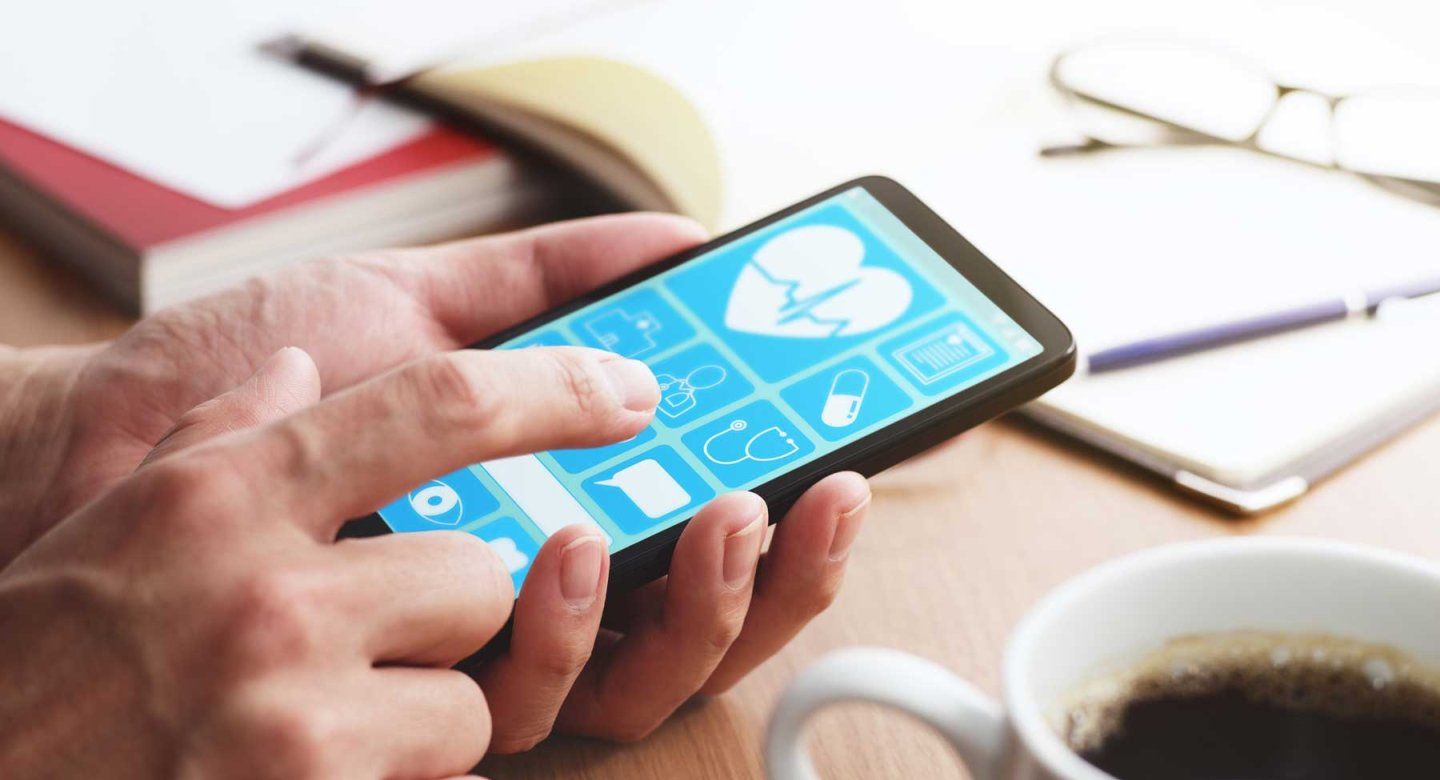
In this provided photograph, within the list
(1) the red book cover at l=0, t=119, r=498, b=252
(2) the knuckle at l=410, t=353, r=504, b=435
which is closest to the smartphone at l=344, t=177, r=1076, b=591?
(2) the knuckle at l=410, t=353, r=504, b=435

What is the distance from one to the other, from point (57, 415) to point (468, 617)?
283 millimetres

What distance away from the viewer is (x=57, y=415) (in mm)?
573

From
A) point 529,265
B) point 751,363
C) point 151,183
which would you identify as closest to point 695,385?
point 751,363

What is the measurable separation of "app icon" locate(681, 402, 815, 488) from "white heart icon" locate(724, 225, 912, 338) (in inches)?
1.8

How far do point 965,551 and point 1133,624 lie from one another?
0.65 feet

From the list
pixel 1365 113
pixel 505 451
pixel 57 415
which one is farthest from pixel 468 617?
pixel 1365 113

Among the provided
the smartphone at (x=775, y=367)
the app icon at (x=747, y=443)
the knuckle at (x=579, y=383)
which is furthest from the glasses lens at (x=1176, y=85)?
the knuckle at (x=579, y=383)

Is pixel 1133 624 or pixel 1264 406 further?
pixel 1264 406

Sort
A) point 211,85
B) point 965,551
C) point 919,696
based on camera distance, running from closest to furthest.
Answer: point 919,696, point 965,551, point 211,85

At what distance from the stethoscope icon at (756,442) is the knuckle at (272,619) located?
17 cm

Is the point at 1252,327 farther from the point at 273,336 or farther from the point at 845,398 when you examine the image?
the point at 273,336

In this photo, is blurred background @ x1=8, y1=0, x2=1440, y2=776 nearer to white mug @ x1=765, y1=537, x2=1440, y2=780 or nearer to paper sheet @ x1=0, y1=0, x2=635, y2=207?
paper sheet @ x1=0, y1=0, x2=635, y2=207

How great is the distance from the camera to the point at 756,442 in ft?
1.58

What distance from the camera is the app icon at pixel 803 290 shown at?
0.52 m
